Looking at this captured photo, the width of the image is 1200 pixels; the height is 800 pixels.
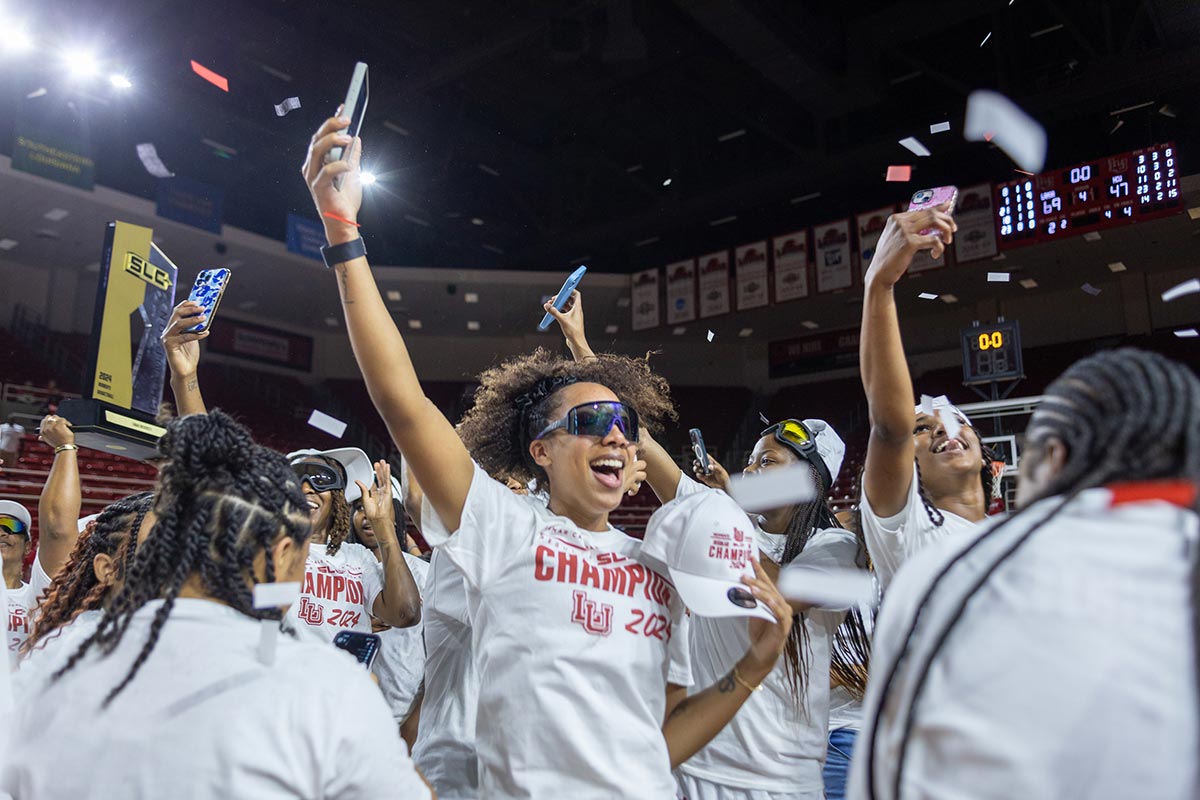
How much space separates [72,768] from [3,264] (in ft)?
55.7

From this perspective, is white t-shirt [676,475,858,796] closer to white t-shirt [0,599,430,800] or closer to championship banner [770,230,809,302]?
white t-shirt [0,599,430,800]

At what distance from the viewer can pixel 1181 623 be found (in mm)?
876

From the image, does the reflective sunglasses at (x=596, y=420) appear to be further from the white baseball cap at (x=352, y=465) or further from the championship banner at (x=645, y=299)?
the championship banner at (x=645, y=299)

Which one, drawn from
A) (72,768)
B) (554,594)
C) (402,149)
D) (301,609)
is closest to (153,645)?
(72,768)

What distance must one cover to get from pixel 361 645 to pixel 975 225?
11.8m

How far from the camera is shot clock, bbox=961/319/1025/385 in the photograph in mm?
7676

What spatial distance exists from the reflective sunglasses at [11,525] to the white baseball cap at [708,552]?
3.33 metres

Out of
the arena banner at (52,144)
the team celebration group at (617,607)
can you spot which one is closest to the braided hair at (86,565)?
the team celebration group at (617,607)

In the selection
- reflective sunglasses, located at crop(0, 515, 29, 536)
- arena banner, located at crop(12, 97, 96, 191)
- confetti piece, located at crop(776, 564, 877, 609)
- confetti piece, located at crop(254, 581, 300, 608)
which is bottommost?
confetti piece, located at crop(776, 564, 877, 609)

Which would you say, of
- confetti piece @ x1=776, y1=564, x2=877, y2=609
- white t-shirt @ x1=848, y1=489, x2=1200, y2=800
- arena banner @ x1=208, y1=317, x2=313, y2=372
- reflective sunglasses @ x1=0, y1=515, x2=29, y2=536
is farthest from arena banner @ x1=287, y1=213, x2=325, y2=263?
white t-shirt @ x1=848, y1=489, x2=1200, y2=800

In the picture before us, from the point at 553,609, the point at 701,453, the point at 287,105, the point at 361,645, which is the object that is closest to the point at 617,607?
the point at 553,609

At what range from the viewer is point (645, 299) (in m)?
15.5

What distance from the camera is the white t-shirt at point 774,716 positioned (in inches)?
96.4

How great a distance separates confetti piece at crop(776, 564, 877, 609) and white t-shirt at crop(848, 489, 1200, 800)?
55.7 inches
